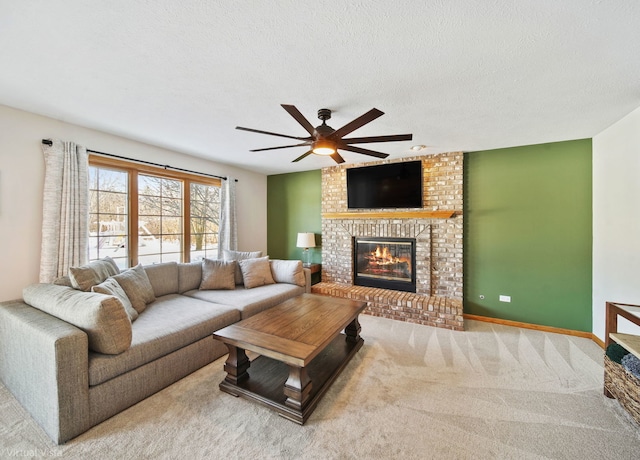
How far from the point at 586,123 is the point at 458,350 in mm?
2680

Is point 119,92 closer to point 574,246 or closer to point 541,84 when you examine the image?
point 541,84

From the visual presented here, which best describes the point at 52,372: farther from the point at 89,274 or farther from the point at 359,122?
the point at 359,122

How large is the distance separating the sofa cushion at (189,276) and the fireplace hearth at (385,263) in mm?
2475

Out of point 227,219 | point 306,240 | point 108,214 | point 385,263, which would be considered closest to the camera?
point 108,214

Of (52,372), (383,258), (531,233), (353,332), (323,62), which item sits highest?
(323,62)

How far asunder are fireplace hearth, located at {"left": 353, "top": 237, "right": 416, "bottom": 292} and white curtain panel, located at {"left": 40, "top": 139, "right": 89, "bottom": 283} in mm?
3634

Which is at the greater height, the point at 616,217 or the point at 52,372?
the point at 616,217

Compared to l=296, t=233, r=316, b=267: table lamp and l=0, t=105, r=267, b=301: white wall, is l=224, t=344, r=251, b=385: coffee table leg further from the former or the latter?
l=296, t=233, r=316, b=267: table lamp

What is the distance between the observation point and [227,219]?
14.9 ft

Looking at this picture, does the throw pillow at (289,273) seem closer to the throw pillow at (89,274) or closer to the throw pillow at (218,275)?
the throw pillow at (218,275)

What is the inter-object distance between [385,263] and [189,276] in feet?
9.72

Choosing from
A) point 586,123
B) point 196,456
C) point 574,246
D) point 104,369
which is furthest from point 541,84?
point 104,369

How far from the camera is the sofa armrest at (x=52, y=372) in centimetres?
156

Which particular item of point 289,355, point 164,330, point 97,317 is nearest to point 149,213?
point 164,330
